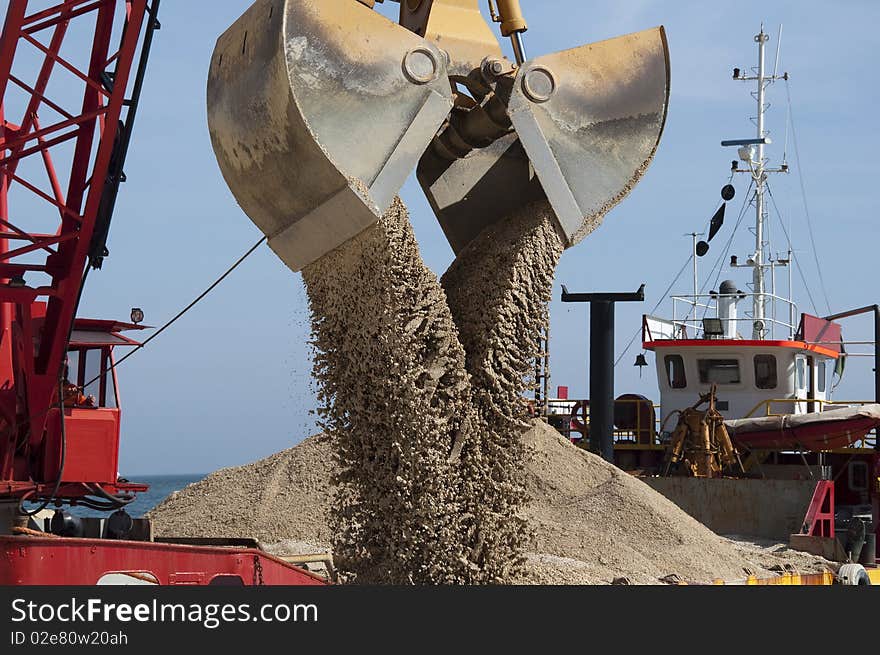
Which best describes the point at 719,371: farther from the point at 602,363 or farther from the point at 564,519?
the point at 564,519

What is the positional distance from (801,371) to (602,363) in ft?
12.8

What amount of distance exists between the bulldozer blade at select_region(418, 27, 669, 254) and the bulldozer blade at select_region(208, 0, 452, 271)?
2.04ft

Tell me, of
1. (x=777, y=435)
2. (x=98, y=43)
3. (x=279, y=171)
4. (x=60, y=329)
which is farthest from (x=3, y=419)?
(x=777, y=435)

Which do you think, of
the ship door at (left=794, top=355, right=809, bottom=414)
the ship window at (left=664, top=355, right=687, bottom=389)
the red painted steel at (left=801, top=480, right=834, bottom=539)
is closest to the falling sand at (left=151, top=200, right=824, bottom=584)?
the red painted steel at (left=801, top=480, right=834, bottom=539)

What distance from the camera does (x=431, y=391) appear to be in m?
7.23

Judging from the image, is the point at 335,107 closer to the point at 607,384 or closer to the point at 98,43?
the point at 98,43

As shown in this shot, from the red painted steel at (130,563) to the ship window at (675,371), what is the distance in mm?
10689

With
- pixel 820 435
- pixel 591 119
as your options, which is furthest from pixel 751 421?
pixel 591 119

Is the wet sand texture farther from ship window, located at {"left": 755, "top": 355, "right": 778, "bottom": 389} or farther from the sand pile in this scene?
ship window, located at {"left": 755, "top": 355, "right": 778, "bottom": 389}

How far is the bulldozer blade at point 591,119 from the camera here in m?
7.61

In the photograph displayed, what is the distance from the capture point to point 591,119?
307 inches

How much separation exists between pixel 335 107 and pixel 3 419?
4452 millimetres

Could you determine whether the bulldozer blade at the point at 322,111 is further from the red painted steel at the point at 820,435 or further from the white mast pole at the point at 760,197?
the white mast pole at the point at 760,197

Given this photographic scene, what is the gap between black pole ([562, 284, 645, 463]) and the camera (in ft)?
49.9
